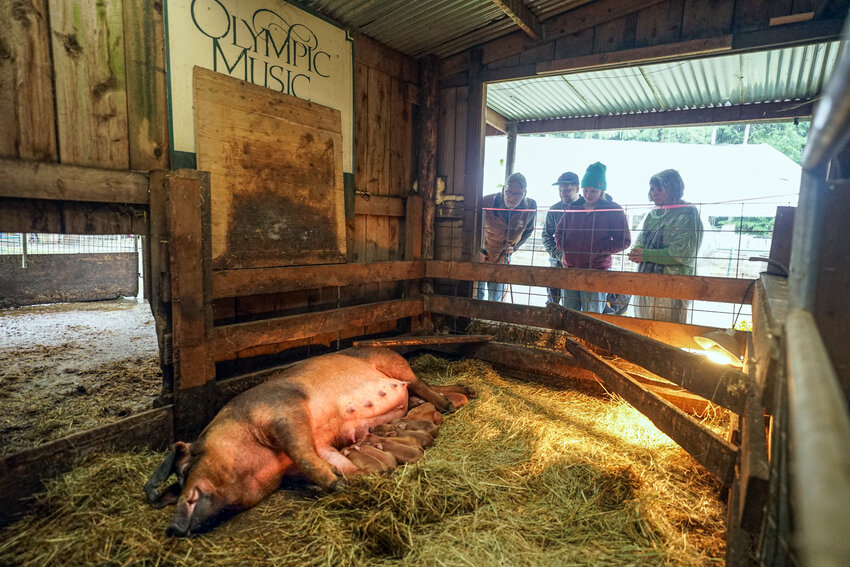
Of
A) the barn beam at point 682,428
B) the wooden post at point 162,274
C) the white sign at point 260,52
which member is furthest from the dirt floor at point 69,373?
the barn beam at point 682,428

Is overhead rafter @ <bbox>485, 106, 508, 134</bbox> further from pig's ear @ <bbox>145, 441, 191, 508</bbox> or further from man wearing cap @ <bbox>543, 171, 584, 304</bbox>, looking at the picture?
pig's ear @ <bbox>145, 441, 191, 508</bbox>

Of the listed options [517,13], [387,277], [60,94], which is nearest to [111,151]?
[60,94]

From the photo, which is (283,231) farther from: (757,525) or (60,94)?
(757,525)

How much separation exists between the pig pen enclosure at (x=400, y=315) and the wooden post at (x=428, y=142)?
4 cm

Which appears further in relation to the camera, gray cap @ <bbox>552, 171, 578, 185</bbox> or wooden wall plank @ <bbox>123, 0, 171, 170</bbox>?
gray cap @ <bbox>552, 171, 578, 185</bbox>

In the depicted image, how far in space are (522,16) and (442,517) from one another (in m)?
4.56

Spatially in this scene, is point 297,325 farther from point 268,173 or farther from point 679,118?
point 679,118

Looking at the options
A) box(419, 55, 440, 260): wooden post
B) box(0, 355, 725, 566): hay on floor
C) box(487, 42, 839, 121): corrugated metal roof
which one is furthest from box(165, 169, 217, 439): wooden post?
box(487, 42, 839, 121): corrugated metal roof

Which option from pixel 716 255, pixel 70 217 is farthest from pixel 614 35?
pixel 716 255

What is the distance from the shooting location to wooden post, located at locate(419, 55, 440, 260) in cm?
541

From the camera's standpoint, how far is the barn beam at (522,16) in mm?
4199

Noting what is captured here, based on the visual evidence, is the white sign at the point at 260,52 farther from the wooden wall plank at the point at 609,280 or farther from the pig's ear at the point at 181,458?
the pig's ear at the point at 181,458

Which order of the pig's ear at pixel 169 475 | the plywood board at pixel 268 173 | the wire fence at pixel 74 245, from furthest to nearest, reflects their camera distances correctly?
the wire fence at pixel 74 245 → the plywood board at pixel 268 173 → the pig's ear at pixel 169 475

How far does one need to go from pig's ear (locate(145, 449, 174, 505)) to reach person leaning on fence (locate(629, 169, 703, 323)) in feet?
15.5
